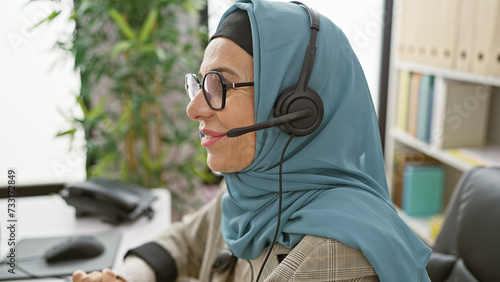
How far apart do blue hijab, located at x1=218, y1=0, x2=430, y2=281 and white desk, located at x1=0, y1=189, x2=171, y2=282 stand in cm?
54

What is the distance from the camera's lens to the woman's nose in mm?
815

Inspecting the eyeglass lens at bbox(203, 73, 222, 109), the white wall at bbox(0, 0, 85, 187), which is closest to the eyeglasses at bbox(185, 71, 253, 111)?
the eyeglass lens at bbox(203, 73, 222, 109)

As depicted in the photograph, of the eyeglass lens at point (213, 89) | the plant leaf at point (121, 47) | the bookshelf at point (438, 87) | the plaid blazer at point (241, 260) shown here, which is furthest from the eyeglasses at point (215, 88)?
the bookshelf at point (438, 87)

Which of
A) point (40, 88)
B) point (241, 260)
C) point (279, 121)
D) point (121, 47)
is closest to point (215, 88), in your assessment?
A: point (279, 121)

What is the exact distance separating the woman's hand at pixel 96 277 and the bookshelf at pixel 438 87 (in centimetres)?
147

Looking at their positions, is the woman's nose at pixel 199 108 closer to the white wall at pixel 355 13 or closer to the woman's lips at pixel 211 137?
the woman's lips at pixel 211 137

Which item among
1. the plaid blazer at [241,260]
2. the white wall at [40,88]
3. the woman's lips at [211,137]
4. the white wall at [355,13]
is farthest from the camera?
the white wall at [355,13]

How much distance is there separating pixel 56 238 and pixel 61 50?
105cm

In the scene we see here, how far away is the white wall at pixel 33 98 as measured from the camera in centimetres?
205

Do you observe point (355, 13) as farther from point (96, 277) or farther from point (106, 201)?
point (96, 277)

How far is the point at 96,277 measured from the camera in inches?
36.9

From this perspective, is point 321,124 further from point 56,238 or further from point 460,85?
point 460,85

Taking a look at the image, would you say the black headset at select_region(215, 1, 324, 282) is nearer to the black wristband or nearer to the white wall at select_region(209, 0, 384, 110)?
the black wristband

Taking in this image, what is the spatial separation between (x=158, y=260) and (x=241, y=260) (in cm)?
23
